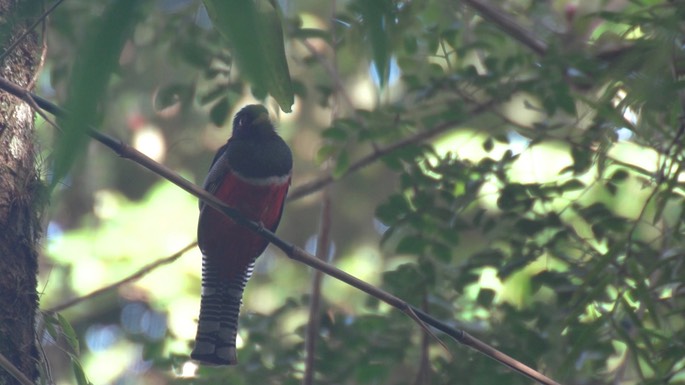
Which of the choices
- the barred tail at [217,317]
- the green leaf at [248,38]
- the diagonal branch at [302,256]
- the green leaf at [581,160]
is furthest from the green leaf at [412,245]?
the green leaf at [248,38]

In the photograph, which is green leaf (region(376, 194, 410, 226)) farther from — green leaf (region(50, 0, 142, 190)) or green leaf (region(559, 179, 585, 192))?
green leaf (region(50, 0, 142, 190))

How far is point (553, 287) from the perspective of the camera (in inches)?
122

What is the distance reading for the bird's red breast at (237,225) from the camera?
138 inches

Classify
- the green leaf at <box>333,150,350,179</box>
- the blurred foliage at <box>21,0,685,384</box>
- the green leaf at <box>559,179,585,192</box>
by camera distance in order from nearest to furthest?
the blurred foliage at <box>21,0,685,384</box> < the green leaf at <box>559,179,585,192</box> < the green leaf at <box>333,150,350,179</box>

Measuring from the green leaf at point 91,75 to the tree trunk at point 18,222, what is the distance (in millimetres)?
1076

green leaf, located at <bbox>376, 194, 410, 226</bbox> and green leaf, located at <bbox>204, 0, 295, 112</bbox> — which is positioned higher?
green leaf, located at <bbox>376, 194, 410, 226</bbox>

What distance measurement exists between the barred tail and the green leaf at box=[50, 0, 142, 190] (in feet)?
7.67

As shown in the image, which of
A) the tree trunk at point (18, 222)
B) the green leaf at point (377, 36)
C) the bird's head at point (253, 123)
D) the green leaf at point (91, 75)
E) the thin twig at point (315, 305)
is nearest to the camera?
the green leaf at point (91, 75)

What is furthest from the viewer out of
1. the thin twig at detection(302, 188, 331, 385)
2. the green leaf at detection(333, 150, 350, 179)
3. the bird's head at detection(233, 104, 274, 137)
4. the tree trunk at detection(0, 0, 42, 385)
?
the bird's head at detection(233, 104, 274, 137)

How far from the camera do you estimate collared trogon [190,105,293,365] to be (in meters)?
3.52

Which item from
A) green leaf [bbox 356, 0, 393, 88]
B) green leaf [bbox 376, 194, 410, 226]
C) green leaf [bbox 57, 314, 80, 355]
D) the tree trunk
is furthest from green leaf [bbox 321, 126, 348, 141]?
green leaf [bbox 356, 0, 393, 88]

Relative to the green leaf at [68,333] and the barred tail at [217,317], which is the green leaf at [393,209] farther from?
the green leaf at [68,333]

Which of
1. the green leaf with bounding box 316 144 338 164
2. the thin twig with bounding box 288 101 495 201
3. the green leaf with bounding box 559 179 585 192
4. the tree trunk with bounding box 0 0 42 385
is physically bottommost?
the tree trunk with bounding box 0 0 42 385

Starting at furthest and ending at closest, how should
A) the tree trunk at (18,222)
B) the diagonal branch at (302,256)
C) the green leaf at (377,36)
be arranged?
the tree trunk at (18,222), the diagonal branch at (302,256), the green leaf at (377,36)
